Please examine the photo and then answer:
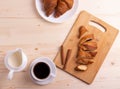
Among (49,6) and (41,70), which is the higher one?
(49,6)

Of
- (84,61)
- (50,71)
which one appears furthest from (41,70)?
(84,61)

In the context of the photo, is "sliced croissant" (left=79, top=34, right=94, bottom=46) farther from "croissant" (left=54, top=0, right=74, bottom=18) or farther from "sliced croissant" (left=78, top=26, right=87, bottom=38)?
"croissant" (left=54, top=0, right=74, bottom=18)

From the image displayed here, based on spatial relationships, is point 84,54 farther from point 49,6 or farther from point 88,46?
point 49,6

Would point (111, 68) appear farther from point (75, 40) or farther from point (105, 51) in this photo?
point (75, 40)

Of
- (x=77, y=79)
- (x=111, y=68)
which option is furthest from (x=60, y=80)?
(x=111, y=68)

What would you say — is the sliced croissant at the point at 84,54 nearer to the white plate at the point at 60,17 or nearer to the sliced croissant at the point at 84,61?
the sliced croissant at the point at 84,61
